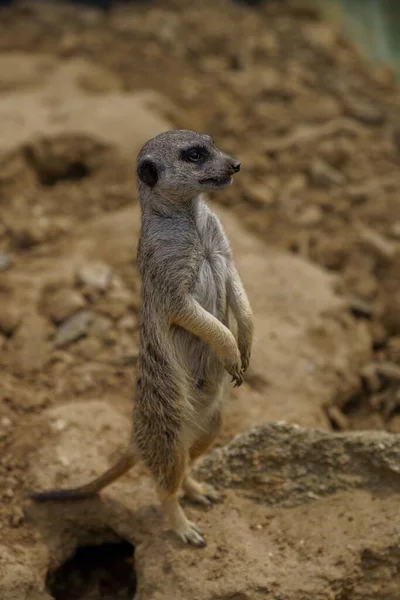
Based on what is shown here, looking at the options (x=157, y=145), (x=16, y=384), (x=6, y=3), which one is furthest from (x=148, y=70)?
(x=157, y=145)

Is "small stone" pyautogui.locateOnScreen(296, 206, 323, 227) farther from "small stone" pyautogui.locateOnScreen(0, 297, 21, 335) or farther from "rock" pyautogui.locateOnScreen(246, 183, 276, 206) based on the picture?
"small stone" pyautogui.locateOnScreen(0, 297, 21, 335)

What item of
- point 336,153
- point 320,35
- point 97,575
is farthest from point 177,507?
point 320,35

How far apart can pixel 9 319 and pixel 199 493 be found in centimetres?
160

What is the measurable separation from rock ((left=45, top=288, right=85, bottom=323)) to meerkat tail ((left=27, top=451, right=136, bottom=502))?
50.8 inches

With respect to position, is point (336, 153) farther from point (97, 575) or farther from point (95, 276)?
point (97, 575)

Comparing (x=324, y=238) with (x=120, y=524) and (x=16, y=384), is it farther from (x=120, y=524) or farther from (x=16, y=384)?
(x=120, y=524)

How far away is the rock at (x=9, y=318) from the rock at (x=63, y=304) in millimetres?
164

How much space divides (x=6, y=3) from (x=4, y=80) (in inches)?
122

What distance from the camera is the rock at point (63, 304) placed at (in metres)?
4.20

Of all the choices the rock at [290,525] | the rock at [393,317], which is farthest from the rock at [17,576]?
the rock at [393,317]

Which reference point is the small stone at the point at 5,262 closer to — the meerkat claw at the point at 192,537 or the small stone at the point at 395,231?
the meerkat claw at the point at 192,537

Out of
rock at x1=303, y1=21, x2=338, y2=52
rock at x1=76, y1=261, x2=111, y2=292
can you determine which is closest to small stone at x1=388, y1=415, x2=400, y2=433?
rock at x1=76, y1=261, x2=111, y2=292

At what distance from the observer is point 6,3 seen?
31.6 feet

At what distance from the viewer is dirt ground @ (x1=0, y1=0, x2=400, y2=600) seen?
2.87 m
